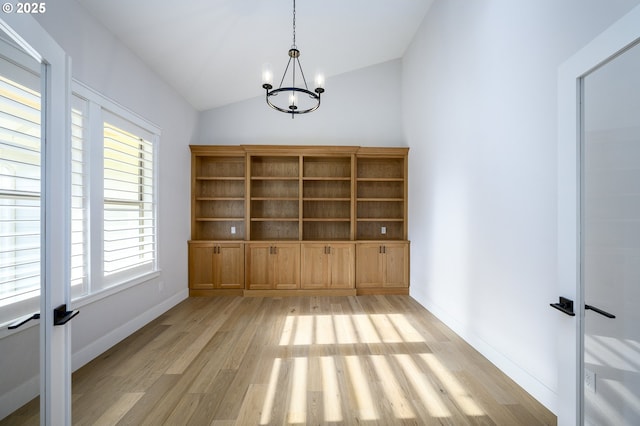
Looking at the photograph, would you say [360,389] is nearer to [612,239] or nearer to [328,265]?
[612,239]

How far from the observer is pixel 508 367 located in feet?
7.25

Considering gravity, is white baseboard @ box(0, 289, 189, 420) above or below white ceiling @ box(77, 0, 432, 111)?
below

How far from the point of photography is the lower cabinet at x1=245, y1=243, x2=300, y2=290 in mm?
4375

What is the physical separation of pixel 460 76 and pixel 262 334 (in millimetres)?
→ 3570

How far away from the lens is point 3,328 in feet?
3.18

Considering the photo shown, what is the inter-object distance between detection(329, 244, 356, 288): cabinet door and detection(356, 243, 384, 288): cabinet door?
110mm

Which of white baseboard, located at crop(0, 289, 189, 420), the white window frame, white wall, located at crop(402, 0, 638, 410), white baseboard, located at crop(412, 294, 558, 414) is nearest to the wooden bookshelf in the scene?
white baseboard, located at crop(0, 289, 189, 420)

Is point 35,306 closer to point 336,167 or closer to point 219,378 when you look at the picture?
point 219,378

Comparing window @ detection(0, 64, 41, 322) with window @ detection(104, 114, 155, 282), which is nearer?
window @ detection(0, 64, 41, 322)

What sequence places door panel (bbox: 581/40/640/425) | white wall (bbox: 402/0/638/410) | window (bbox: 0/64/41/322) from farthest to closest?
white wall (bbox: 402/0/638/410), door panel (bbox: 581/40/640/425), window (bbox: 0/64/41/322)

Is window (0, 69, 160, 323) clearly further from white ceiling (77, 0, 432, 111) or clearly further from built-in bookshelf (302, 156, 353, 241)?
built-in bookshelf (302, 156, 353, 241)

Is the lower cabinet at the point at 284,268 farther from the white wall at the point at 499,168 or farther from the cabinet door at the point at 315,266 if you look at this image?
the white wall at the point at 499,168

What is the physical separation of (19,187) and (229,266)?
3.43 meters

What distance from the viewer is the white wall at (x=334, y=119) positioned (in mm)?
4793
